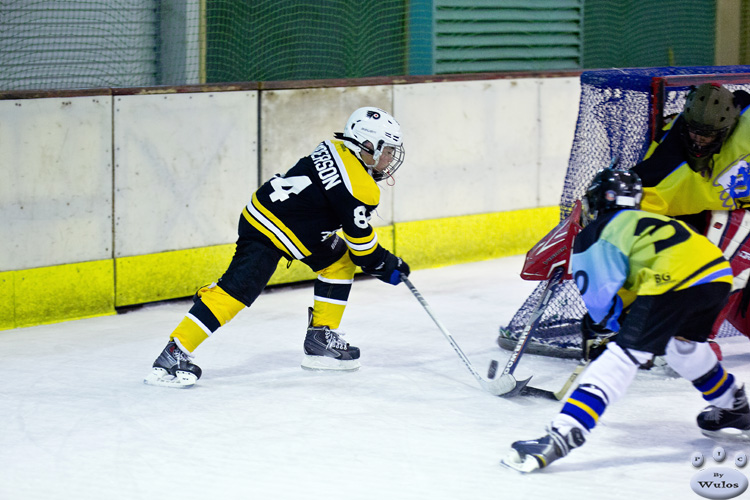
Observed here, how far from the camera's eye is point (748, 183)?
14.8 feet

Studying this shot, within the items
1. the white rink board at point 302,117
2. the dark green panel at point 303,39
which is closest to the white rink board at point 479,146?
the white rink board at point 302,117

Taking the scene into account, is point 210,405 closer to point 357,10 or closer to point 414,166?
point 414,166

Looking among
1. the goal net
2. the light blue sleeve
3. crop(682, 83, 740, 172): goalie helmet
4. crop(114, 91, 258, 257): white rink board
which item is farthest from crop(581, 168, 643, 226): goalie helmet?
crop(114, 91, 258, 257): white rink board

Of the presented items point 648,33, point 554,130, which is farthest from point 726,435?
point 648,33

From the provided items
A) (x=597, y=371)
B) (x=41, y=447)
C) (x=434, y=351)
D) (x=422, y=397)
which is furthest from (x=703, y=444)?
(x=41, y=447)

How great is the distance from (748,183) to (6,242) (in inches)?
133

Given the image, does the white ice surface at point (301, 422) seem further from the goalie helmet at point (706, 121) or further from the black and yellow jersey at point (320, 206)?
the goalie helmet at point (706, 121)

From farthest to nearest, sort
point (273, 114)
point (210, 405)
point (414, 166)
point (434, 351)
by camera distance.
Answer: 1. point (414, 166)
2. point (273, 114)
3. point (434, 351)
4. point (210, 405)

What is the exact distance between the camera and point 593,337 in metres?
3.94

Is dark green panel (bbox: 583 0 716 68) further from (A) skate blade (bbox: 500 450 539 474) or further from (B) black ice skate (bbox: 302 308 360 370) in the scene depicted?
(A) skate blade (bbox: 500 450 539 474)

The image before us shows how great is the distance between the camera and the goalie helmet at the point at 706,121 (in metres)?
4.35

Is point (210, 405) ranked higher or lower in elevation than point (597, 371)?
lower

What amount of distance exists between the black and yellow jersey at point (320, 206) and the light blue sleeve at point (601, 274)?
1.14 meters

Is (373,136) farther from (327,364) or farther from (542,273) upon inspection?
(327,364)
